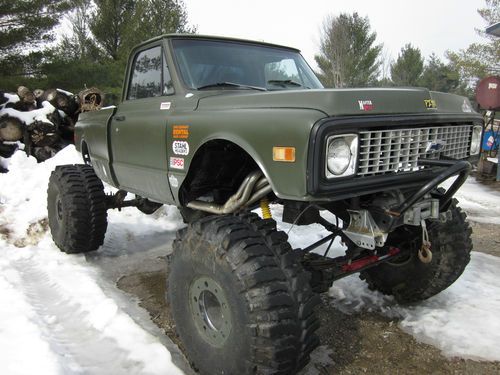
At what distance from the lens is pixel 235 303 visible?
2.36m

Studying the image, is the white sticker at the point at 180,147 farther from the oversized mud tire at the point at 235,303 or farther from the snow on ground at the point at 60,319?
the snow on ground at the point at 60,319

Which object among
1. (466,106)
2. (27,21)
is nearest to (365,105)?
(466,106)

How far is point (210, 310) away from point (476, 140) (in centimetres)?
206

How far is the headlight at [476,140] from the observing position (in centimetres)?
307

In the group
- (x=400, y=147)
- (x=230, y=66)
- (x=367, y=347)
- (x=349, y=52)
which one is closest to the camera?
(x=400, y=147)

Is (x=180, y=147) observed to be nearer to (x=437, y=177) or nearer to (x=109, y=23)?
(x=437, y=177)

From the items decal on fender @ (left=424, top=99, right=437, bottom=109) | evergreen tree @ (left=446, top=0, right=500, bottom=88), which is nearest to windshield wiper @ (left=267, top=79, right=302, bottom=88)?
decal on fender @ (left=424, top=99, right=437, bottom=109)

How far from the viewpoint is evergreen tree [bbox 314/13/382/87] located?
28.8m

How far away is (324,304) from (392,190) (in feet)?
5.00

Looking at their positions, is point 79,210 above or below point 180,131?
below

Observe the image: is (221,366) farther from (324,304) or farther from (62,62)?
(62,62)

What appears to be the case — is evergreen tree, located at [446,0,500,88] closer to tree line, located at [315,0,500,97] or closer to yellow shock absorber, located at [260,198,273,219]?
tree line, located at [315,0,500,97]

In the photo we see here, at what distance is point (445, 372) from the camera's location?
282 cm

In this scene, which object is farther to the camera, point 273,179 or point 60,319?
point 60,319
